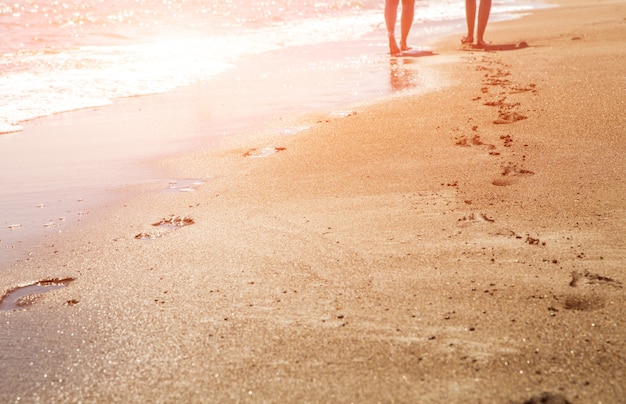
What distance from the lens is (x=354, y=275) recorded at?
2.22 m

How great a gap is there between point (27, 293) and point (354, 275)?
1.22 metres

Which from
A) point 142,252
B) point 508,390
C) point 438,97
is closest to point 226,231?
point 142,252

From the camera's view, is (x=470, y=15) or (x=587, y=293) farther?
(x=470, y=15)

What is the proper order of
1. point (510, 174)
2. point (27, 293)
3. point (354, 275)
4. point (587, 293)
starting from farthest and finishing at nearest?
1. point (510, 174)
2. point (27, 293)
3. point (354, 275)
4. point (587, 293)

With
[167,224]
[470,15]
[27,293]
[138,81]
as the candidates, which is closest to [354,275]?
[167,224]

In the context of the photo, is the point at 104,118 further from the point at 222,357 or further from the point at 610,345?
the point at 610,345

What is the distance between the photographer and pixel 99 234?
2881 millimetres

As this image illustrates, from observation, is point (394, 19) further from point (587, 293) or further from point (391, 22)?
point (587, 293)

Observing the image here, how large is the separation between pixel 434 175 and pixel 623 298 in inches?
56.1

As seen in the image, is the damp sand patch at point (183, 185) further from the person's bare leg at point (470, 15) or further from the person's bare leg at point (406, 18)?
the person's bare leg at point (470, 15)

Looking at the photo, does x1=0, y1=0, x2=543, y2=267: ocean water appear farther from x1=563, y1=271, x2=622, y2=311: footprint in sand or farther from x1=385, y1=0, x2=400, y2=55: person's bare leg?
x1=563, y1=271, x2=622, y2=311: footprint in sand

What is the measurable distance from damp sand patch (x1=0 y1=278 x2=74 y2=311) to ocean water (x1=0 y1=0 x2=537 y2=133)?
10.2ft

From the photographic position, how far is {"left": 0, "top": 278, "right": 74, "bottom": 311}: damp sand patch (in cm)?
227

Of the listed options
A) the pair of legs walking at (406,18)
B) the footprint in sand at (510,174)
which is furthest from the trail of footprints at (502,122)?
the pair of legs walking at (406,18)
